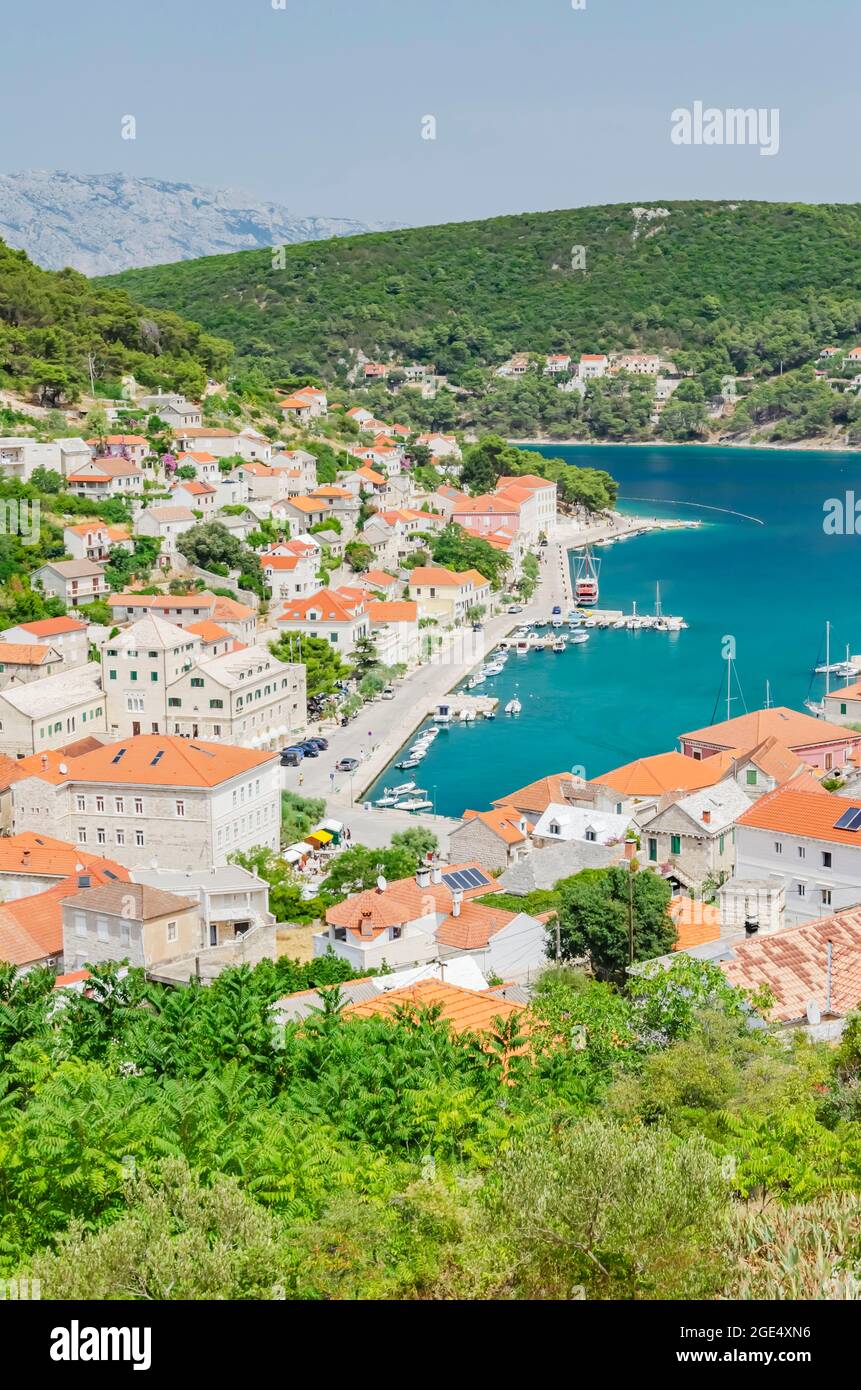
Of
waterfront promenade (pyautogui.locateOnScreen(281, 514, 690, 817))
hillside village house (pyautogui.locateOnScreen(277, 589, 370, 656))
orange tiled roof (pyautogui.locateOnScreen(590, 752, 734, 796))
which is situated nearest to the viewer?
orange tiled roof (pyautogui.locateOnScreen(590, 752, 734, 796))

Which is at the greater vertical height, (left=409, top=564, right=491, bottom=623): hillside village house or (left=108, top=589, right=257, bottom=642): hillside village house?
(left=108, top=589, right=257, bottom=642): hillside village house

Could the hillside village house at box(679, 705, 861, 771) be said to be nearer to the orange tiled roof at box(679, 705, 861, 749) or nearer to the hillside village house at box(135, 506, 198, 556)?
the orange tiled roof at box(679, 705, 861, 749)

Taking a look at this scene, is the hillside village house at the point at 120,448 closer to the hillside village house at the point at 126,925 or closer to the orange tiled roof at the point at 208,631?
the orange tiled roof at the point at 208,631

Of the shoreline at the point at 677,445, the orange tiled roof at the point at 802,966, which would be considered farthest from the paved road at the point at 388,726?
the shoreline at the point at 677,445

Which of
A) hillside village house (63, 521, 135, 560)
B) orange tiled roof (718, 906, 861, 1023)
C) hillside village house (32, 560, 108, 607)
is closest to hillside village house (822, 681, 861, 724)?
hillside village house (32, 560, 108, 607)

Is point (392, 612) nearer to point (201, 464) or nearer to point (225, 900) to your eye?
point (201, 464)
